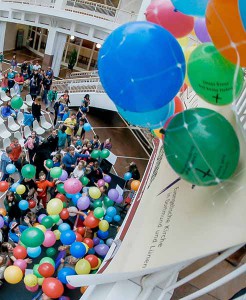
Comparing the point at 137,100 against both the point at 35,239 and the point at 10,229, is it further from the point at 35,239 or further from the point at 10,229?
the point at 10,229

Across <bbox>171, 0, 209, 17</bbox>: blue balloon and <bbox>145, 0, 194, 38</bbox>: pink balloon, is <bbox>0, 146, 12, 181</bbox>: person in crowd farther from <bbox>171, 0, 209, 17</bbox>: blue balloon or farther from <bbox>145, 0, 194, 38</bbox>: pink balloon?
<bbox>171, 0, 209, 17</bbox>: blue balloon

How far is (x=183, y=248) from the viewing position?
77.8 inches

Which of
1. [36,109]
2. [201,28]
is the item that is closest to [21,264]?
[201,28]

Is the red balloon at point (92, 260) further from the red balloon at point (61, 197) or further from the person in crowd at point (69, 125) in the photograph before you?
the person in crowd at point (69, 125)

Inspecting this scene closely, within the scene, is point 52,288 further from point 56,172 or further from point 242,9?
point 242,9

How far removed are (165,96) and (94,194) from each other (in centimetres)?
405

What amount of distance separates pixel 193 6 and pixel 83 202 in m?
3.96

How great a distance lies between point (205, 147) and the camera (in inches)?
78.5

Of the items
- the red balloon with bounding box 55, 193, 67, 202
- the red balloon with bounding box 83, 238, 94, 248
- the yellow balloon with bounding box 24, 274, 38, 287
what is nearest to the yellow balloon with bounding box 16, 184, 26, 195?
the red balloon with bounding box 55, 193, 67, 202

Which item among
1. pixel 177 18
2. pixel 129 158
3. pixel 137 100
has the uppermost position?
pixel 177 18

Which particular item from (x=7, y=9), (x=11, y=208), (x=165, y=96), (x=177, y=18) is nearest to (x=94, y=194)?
(x=11, y=208)

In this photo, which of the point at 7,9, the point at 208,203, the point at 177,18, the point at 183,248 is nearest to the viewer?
the point at 183,248

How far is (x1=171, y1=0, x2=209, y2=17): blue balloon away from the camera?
266 cm

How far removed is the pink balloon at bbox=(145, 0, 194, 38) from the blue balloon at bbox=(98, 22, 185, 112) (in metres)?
1.12
